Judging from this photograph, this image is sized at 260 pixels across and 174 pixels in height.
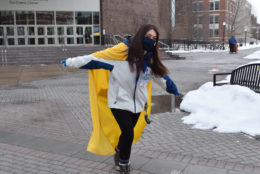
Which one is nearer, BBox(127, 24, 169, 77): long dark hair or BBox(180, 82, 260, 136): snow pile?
BBox(127, 24, 169, 77): long dark hair

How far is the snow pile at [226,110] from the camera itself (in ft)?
18.3

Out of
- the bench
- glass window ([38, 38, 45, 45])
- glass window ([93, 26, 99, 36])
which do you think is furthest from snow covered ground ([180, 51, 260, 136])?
glass window ([38, 38, 45, 45])

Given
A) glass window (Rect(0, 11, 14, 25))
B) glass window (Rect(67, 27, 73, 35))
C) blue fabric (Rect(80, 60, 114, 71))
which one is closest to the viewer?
blue fabric (Rect(80, 60, 114, 71))

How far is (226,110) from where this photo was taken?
20.6 ft

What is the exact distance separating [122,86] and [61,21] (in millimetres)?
32640

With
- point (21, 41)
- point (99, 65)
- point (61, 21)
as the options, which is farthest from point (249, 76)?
point (21, 41)

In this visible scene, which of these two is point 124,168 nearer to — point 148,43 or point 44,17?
point 148,43

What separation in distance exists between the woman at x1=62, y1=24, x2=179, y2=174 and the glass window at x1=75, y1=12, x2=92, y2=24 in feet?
106

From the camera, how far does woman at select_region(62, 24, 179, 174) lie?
133 inches

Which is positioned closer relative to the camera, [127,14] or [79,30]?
[79,30]

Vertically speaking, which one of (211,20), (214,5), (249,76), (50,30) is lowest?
(249,76)

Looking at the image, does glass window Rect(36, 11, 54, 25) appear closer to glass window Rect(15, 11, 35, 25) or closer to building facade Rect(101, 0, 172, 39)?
glass window Rect(15, 11, 35, 25)

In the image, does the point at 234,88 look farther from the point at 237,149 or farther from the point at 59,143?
the point at 59,143

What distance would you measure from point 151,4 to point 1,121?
36.6 meters
